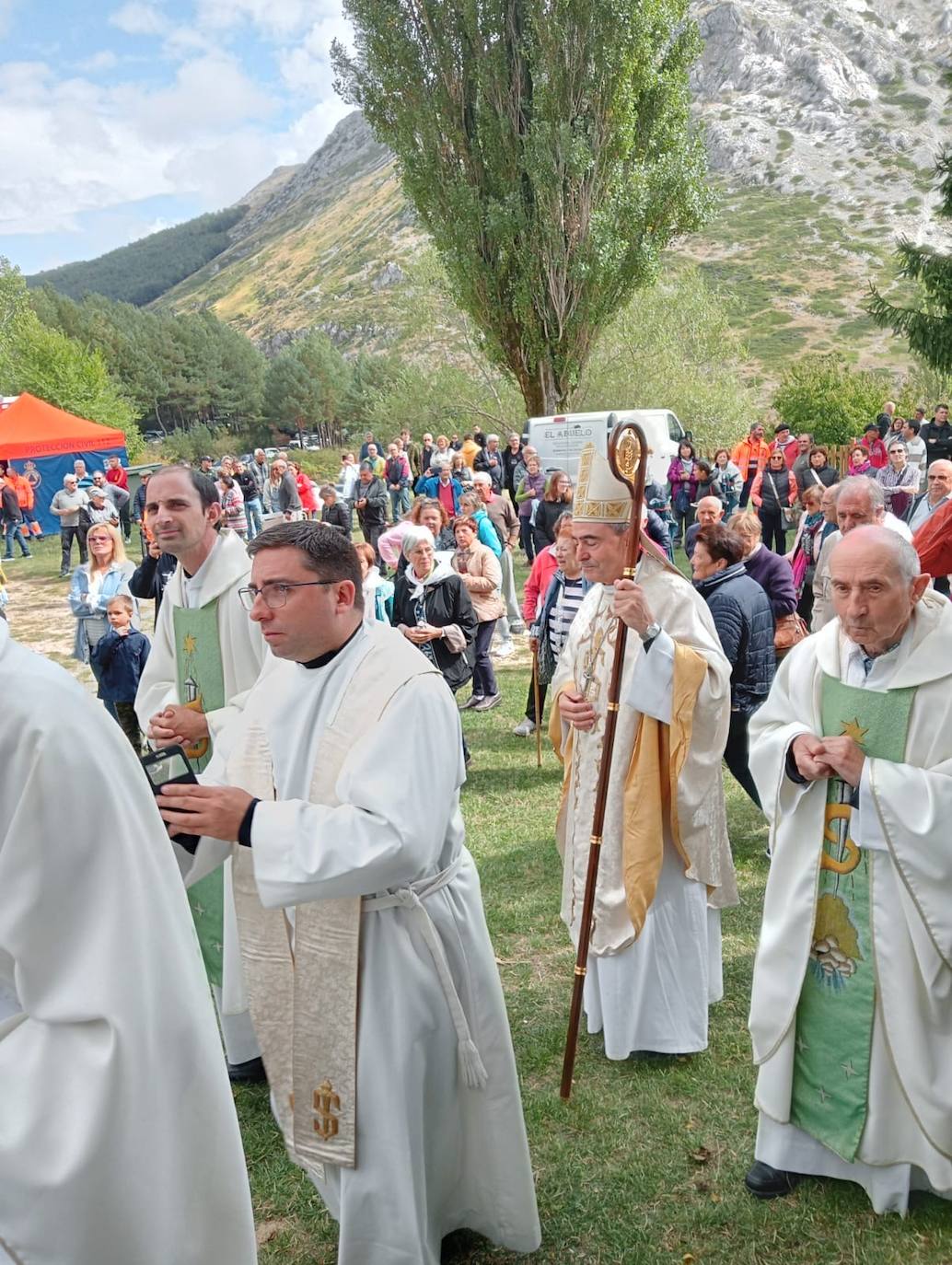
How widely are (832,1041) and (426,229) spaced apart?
22852 mm

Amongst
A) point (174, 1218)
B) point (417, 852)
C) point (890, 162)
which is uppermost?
point (890, 162)

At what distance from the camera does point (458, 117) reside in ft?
72.3

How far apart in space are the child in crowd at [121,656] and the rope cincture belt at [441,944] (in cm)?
515

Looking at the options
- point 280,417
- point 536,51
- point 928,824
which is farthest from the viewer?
point 280,417

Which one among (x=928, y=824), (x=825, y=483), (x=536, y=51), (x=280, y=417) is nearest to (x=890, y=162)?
(x=280, y=417)

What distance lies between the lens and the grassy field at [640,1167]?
117 inches

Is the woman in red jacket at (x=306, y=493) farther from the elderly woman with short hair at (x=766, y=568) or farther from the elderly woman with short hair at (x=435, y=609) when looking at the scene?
the elderly woman with short hair at (x=766, y=568)

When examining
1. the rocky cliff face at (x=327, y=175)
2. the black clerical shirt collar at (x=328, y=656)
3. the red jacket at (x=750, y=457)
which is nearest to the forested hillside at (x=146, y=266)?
the rocky cliff face at (x=327, y=175)

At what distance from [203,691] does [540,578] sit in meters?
4.23

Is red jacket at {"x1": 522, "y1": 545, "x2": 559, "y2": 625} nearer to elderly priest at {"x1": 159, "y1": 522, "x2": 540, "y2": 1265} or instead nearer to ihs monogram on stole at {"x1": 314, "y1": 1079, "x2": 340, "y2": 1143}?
elderly priest at {"x1": 159, "y1": 522, "x2": 540, "y2": 1265}

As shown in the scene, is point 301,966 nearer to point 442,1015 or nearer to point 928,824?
point 442,1015

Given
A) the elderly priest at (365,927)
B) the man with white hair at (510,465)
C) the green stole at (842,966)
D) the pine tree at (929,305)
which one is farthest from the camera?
the man with white hair at (510,465)

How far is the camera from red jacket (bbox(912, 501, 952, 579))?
6.23 metres

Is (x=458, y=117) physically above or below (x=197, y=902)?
above
